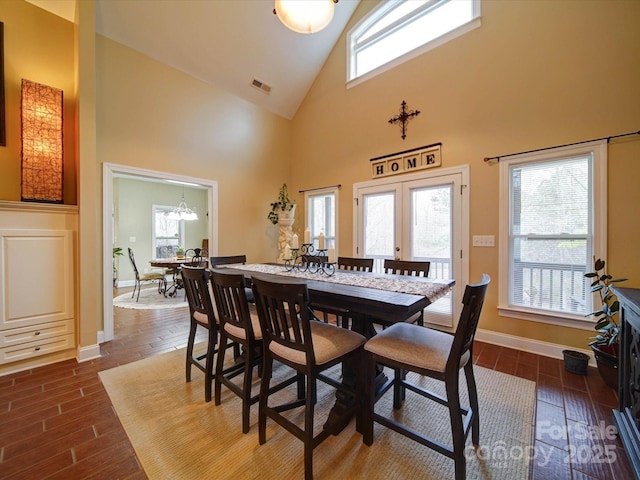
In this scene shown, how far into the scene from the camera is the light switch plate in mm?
3057

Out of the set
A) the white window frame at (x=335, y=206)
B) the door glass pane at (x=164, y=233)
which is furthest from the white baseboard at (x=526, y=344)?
the door glass pane at (x=164, y=233)

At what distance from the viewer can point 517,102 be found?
2.88 meters

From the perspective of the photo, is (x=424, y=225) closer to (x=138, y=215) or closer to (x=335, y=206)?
(x=335, y=206)

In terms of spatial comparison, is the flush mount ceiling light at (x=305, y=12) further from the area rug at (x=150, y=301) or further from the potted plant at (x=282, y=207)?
the area rug at (x=150, y=301)

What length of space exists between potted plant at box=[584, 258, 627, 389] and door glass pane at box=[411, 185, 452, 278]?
A: 4.42ft

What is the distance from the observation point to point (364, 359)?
1.63 meters

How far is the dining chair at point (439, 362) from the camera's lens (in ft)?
4.10

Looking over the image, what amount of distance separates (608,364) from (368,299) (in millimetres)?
2214

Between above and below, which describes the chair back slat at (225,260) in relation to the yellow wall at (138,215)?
below

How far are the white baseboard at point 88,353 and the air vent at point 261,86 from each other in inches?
167

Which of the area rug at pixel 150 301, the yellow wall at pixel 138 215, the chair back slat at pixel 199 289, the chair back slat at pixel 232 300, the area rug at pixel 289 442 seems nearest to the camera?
the area rug at pixel 289 442

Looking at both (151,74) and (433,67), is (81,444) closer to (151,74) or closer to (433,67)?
(151,74)

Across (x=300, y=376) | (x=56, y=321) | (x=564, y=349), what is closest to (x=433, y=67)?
(x=564, y=349)

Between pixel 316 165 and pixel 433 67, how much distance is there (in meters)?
2.28
